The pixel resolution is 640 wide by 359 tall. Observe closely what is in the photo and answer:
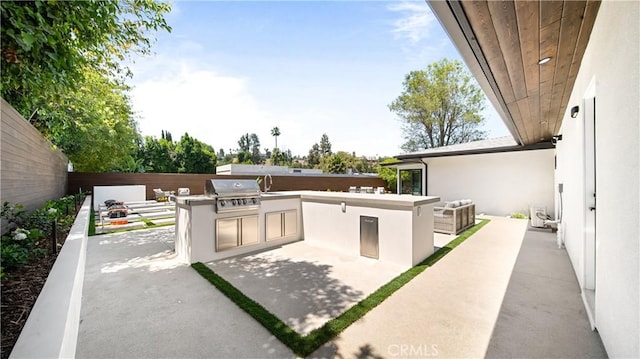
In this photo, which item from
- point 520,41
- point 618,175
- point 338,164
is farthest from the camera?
point 338,164

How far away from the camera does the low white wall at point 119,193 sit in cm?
1312

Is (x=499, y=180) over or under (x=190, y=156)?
under

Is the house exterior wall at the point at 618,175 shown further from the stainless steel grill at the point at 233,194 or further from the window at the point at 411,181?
the window at the point at 411,181

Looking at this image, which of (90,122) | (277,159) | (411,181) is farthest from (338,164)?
(90,122)

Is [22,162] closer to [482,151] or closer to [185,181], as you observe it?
[185,181]

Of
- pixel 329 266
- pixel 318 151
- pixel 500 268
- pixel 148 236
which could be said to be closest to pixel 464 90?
pixel 500 268

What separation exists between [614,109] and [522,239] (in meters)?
5.93

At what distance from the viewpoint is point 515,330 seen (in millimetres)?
2756

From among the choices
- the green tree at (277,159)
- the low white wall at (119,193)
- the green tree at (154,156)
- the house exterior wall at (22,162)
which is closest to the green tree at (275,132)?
the green tree at (277,159)

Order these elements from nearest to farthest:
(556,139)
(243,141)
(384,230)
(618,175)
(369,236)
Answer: (618,175), (384,230), (369,236), (556,139), (243,141)

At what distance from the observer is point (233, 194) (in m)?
5.28

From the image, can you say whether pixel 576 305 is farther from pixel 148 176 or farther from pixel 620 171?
pixel 148 176

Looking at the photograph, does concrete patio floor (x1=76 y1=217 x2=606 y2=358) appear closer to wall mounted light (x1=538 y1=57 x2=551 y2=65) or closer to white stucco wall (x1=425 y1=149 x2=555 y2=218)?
wall mounted light (x1=538 y1=57 x2=551 y2=65)

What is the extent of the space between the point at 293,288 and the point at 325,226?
7.48 feet
